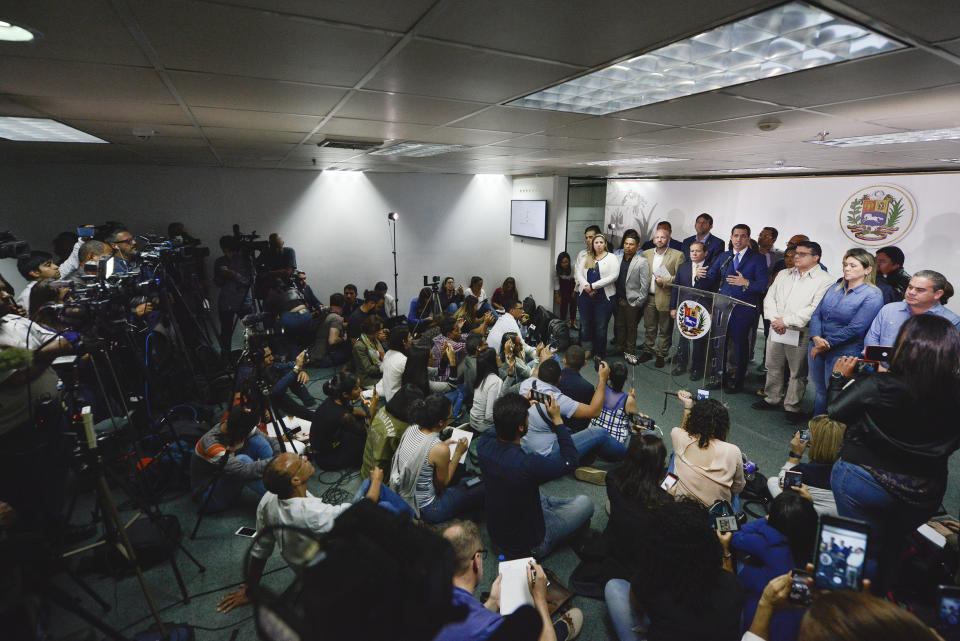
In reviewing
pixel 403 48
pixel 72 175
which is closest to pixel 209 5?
pixel 403 48

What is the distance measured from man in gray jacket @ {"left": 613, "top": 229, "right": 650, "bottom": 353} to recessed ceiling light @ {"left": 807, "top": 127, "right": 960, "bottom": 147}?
230cm

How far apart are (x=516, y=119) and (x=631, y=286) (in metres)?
3.56

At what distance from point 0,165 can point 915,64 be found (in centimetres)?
828

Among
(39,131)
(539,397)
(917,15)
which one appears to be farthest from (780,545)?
(39,131)

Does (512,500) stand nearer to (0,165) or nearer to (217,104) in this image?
(217,104)

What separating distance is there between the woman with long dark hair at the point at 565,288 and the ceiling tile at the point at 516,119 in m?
4.14

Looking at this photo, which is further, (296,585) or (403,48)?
(403,48)

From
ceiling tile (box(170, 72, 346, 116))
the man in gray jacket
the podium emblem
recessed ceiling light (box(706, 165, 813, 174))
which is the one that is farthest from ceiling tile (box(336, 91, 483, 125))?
recessed ceiling light (box(706, 165, 813, 174))

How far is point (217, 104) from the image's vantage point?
7.19 feet

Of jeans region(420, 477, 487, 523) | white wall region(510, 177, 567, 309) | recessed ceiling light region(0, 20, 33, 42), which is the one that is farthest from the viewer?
white wall region(510, 177, 567, 309)

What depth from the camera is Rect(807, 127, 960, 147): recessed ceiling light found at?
9.43ft

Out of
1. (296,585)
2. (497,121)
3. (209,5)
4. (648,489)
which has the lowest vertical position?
(648,489)

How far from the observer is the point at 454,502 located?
9.34 ft

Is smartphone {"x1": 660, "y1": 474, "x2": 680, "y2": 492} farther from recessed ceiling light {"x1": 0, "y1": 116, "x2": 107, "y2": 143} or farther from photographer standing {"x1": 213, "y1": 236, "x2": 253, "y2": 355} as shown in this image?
photographer standing {"x1": 213, "y1": 236, "x2": 253, "y2": 355}
